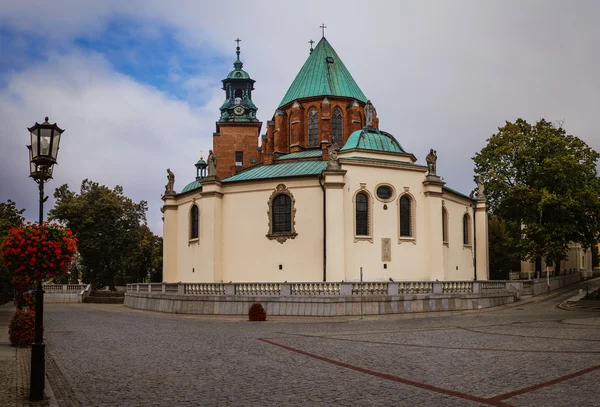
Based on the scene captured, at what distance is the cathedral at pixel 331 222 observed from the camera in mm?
35844

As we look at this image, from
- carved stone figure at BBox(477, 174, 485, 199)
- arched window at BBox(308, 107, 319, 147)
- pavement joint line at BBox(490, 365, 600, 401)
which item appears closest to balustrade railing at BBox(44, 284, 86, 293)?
arched window at BBox(308, 107, 319, 147)

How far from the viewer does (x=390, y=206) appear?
36.9 metres

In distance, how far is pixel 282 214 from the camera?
38.0 meters

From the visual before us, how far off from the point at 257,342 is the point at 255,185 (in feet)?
71.6

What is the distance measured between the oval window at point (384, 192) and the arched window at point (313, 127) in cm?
1125

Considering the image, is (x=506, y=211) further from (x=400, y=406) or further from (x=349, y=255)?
(x=400, y=406)

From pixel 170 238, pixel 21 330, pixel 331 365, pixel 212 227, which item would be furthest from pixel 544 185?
pixel 21 330

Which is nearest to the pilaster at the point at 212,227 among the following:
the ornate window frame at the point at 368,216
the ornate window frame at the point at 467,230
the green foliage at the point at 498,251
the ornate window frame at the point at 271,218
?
the ornate window frame at the point at 271,218

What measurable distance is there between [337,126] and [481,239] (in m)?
14.6

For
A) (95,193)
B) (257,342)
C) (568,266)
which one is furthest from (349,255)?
(568,266)

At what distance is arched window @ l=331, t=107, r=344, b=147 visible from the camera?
4672cm

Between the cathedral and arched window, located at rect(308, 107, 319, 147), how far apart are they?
2.03 meters

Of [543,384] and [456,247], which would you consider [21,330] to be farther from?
[456,247]

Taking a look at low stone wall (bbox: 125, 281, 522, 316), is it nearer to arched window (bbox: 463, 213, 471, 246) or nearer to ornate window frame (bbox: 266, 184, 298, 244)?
ornate window frame (bbox: 266, 184, 298, 244)
